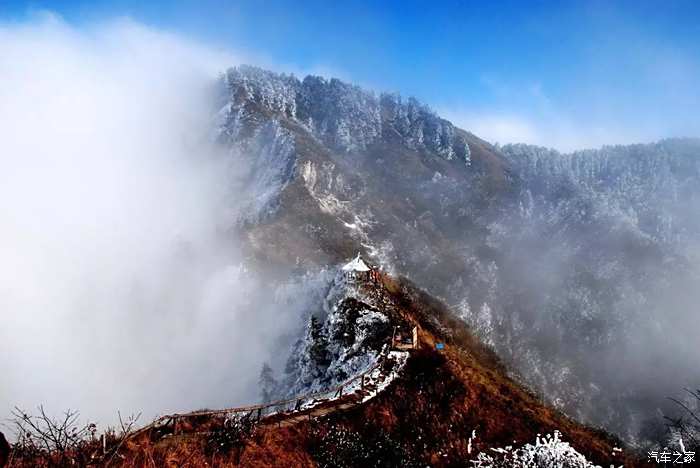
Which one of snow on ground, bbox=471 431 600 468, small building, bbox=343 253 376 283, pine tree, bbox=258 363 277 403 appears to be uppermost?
small building, bbox=343 253 376 283

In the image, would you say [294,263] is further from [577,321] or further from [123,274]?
[577,321]

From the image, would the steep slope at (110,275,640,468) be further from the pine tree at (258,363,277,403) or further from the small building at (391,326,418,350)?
the pine tree at (258,363,277,403)

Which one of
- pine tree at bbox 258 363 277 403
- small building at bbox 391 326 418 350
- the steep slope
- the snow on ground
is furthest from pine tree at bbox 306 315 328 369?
the snow on ground

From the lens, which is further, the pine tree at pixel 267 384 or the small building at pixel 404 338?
the pine tree at pixel 267 384

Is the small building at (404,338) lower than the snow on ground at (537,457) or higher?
higher

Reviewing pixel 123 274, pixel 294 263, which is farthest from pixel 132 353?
pixel 294 263

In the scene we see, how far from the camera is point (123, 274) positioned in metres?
142

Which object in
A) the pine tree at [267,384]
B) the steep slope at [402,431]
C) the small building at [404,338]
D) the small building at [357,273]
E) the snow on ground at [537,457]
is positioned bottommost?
the pine tree at [267,384]

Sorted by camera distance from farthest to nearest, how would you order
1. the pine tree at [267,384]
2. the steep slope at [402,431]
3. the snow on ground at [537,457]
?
the pine tree at [267,384] < the snow on ground at [537,457] < the steep slope at [402,431]

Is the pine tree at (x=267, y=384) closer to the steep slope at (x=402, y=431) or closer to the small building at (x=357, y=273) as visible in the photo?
the small building at (x=357, y=273)

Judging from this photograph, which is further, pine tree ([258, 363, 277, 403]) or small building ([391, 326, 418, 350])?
pine tree ([258, 363, 277, 403])

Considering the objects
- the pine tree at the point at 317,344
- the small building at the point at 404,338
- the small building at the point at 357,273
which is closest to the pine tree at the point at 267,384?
the pine tree at the point at 317,344

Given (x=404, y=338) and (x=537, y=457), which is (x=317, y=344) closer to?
(x=404, y=338)

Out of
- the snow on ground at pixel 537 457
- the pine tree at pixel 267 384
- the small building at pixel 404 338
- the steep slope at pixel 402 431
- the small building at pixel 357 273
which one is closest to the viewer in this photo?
the steep slope at pixel 402 431
